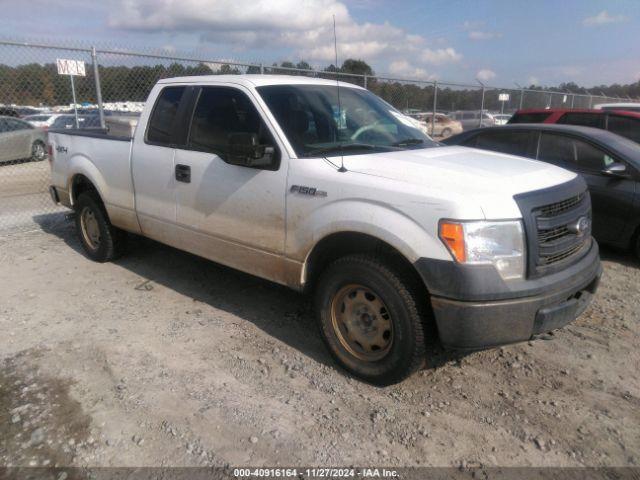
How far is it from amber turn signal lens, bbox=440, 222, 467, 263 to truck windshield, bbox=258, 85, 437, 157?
116 centimetres

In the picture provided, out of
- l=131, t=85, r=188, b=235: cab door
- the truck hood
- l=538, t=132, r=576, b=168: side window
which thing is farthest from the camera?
l=538, t=132, r=576, b=168: side window

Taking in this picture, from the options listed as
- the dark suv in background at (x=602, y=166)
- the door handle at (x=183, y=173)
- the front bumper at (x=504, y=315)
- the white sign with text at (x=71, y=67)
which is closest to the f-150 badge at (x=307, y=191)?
the front bumper at (x=504, y=315)

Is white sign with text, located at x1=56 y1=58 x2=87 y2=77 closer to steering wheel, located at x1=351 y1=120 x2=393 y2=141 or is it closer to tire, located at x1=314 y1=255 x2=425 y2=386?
steering wheel, located at x1=351 y1=120 x2=393 y2=141

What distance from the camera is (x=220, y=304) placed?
481 centimetres

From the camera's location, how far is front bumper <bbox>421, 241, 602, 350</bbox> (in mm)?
2871

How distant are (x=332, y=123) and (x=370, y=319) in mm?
1561

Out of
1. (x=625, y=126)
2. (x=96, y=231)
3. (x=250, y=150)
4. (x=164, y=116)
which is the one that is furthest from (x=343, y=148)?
(x=625, y=126)

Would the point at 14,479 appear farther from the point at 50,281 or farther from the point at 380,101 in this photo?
the point at 380,101

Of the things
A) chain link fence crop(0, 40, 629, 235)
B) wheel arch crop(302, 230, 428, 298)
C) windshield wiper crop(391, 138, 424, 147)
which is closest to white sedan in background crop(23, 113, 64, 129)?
chain link fence crop(0, 40, 629, 235)

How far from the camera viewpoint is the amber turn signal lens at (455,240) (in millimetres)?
2842

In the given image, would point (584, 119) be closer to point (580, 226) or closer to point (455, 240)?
point (580, 226)

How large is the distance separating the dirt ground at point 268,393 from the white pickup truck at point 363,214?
403 mm

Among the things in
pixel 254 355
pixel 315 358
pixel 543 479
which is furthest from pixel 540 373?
pixel 254 355

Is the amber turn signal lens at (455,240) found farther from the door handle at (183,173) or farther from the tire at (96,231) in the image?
the tire at (96,231)
